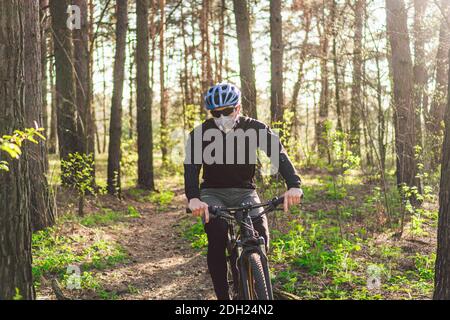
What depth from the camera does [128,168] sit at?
56.6 feet

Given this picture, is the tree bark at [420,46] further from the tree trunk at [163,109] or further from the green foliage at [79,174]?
the tree trunk at [163,109]

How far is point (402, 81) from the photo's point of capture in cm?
1077

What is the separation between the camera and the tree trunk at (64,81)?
11.4 meters

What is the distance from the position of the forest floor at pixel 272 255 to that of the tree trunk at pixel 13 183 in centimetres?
159

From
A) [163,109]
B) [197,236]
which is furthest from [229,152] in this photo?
[163,109]

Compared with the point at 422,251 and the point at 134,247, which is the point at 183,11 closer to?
the point at 134,247

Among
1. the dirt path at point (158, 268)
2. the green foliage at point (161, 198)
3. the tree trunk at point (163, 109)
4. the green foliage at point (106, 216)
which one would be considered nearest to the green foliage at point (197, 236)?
the dirt path at point (158, 268)

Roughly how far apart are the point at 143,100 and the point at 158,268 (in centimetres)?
833

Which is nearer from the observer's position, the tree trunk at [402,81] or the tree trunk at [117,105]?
the tree trunk at [402,81]

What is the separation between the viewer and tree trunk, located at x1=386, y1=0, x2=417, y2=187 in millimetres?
10570

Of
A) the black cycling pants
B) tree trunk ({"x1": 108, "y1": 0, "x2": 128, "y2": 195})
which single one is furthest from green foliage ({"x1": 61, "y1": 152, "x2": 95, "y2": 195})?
the black cycling pants

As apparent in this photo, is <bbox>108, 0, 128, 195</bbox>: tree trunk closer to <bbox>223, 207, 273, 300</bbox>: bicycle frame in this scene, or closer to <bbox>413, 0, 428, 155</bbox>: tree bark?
<bbox>413, 0, 428, 155</bbox>: tree bark

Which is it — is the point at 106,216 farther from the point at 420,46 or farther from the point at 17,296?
the point at 420,46
